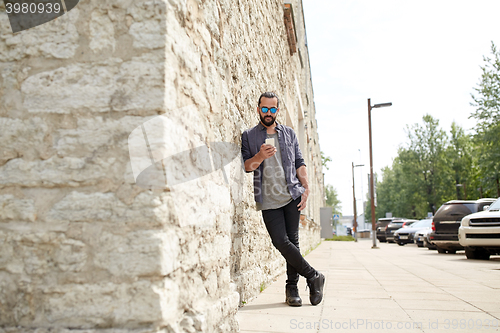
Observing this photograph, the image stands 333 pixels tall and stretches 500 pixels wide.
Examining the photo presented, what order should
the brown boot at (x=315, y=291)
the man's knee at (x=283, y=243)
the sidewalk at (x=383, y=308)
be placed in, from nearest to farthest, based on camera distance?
the sidewalk at (x=383, y=308), the man's knee at (x=283, y=243), the brown boot at (x=315, y=291)

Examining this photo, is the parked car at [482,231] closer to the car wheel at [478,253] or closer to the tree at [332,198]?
the car wheel at [478,253]

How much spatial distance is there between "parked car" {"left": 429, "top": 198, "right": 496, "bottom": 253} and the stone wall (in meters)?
10.5

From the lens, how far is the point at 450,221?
36.6 feet

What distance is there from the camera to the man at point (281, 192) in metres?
3.41

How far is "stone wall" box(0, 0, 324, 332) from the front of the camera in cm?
185

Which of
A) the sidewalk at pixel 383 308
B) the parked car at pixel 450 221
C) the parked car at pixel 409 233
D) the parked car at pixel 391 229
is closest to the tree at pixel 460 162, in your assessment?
the parked car at pixel 391 229

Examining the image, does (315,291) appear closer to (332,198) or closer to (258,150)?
(258,150)

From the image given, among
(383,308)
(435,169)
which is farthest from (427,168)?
(383,308)

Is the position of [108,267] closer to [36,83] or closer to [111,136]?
[111,136]

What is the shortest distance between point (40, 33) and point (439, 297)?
13.1ft
